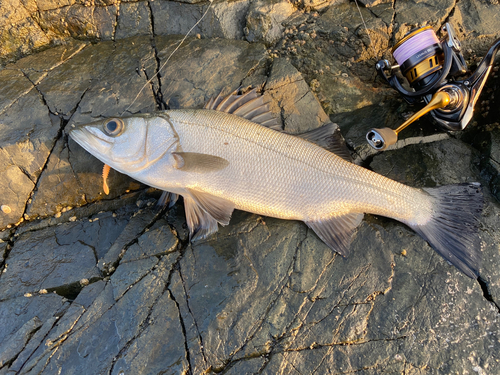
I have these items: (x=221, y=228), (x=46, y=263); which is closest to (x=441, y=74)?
(x=221, y=228)

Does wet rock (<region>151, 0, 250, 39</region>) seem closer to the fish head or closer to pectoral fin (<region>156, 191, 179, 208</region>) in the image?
the fish head

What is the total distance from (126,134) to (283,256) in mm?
2116

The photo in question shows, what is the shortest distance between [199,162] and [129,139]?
0.81 metres

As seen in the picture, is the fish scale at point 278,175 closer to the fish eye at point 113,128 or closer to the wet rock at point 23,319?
the fish eye at point 113,128

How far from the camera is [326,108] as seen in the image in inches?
163

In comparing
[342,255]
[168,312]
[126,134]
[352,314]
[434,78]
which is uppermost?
[126,134]

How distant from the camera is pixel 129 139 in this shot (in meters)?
3.31

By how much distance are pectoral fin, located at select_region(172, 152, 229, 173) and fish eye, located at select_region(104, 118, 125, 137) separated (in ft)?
2.13

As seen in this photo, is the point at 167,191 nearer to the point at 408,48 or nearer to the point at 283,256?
the point at 283,256

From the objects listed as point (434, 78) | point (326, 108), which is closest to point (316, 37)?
point (326, 108)

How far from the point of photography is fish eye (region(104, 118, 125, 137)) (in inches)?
129

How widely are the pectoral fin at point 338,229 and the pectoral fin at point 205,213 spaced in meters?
0.89

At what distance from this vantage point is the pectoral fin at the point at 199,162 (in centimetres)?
322

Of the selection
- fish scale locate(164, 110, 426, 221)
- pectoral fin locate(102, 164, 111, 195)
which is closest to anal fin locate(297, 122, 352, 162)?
fish scale locate(164, 110, 426, 221)
